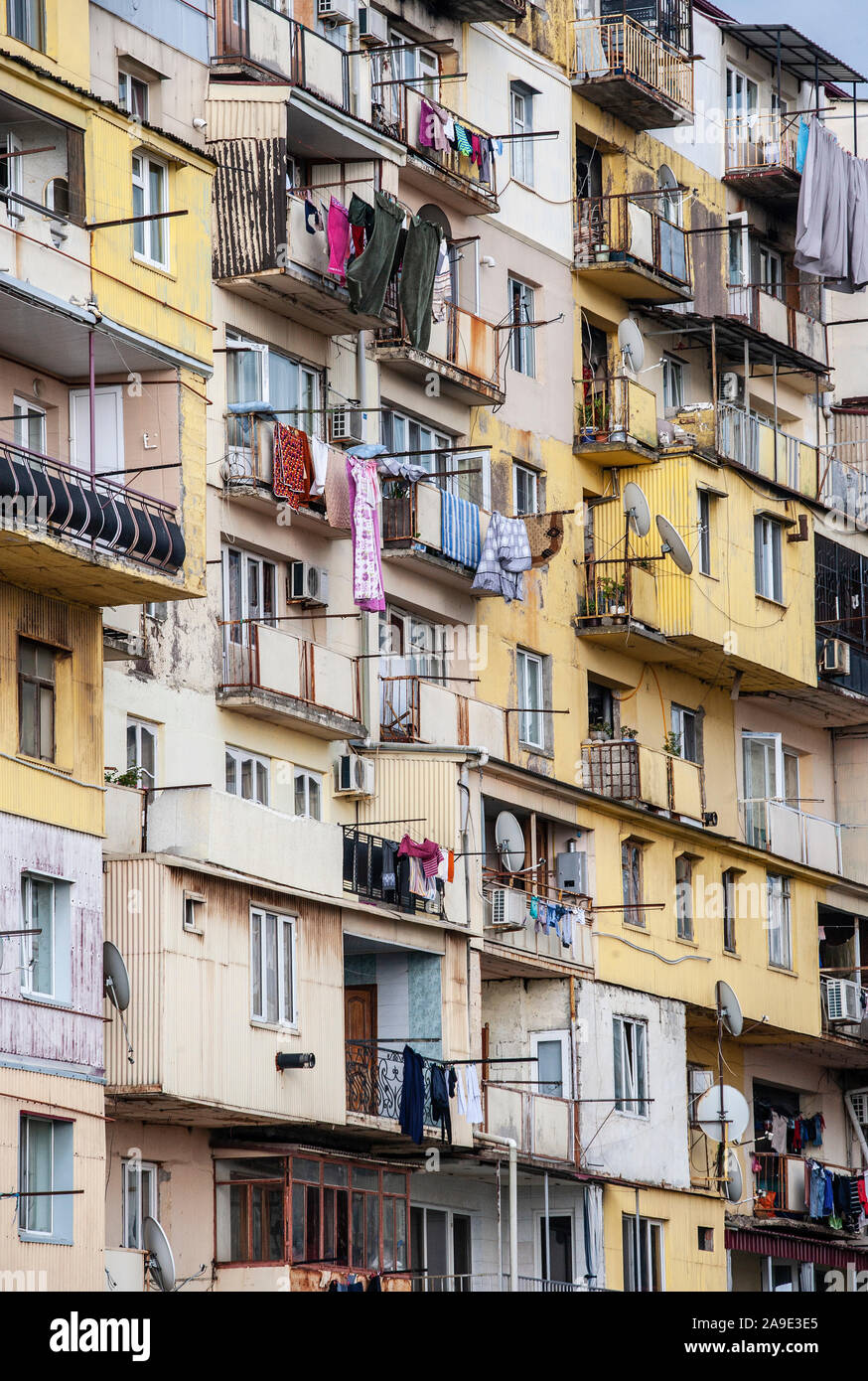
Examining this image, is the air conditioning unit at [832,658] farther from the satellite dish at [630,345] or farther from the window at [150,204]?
the window at [150,204]

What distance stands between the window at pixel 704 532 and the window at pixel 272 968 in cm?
1710

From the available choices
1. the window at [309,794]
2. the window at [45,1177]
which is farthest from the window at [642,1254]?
the window at [45,1177]

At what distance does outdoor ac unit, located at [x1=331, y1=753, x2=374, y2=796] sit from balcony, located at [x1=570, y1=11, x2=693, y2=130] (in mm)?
16390

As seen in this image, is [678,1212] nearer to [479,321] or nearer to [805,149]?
[479,321]

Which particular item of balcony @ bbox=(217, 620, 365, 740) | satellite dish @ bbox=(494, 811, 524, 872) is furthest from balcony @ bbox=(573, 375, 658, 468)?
balcony @ bbox=(217, 620, 365, 740)

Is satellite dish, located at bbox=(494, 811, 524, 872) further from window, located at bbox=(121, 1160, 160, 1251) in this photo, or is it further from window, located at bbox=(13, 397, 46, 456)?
window, located at bbox=(13, 397, 46, 456)

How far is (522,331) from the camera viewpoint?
173 ft

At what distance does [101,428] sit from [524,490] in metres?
16.4

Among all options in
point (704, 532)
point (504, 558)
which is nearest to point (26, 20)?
point (504, 558)

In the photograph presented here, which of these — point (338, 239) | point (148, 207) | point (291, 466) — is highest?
point (338, 239)

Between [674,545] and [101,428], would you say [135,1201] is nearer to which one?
[101,428]

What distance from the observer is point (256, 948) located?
39125mm

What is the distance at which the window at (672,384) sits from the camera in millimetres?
57719
